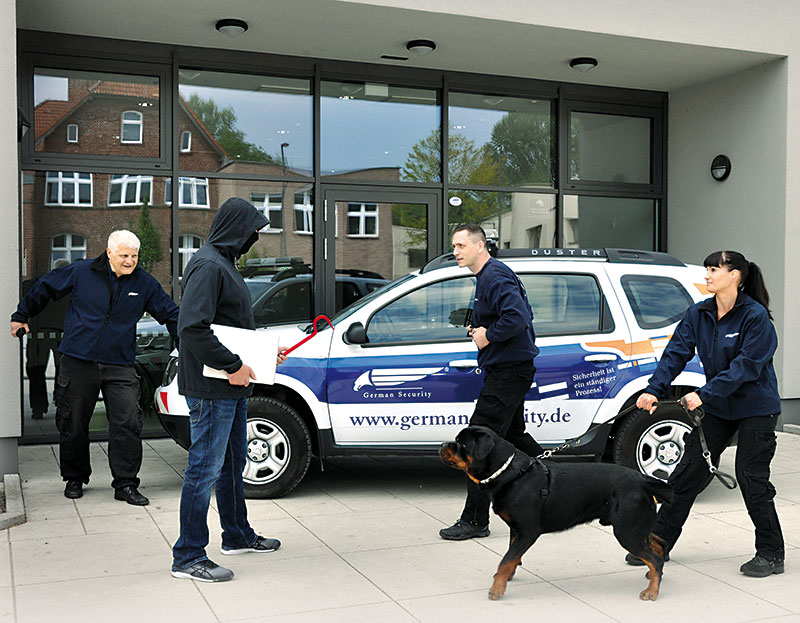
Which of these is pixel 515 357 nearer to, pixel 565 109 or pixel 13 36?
pixel 13 36

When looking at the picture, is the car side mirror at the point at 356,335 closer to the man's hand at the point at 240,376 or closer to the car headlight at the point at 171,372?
the car headlight at the point at 171,372

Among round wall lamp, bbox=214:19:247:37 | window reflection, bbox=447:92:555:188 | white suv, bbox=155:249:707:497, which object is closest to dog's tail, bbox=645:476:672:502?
white suv, bbox=155:249:707:497

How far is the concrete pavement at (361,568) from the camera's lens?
439 cm

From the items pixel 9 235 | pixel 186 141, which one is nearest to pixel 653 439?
pixel 9 235

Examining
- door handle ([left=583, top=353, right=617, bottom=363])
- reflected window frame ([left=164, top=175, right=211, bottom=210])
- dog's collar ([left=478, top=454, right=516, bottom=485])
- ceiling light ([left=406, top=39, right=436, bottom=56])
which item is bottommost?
dog's collar ([left=478, top=454, right=516, bottom=485])

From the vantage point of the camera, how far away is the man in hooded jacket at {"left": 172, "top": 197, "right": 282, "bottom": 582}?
15.0 feet

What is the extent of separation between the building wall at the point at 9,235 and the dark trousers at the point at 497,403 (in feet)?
12.5

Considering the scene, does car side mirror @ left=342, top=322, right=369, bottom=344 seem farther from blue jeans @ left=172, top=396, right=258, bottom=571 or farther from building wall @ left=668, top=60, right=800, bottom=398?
building wall @ left=668, top=60, right=800, bottom=398

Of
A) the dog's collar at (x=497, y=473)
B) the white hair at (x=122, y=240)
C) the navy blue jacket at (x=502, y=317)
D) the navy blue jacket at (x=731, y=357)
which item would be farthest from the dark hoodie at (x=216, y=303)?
the navy blue jacket at (x=731, y=357)

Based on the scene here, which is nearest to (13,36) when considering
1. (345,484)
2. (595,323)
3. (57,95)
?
(57,95)

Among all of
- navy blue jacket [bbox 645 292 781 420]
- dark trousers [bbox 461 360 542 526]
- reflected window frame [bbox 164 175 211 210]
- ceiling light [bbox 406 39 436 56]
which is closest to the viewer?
navy blue jacket [bbox 645 292 781 420]

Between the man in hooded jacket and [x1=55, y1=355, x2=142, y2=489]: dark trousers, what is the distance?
2066 millimetres

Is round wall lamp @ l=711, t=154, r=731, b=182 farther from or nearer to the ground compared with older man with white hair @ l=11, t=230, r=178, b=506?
farther from the ground

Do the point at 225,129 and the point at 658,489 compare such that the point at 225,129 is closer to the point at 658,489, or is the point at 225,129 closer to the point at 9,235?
the point at 9,235
